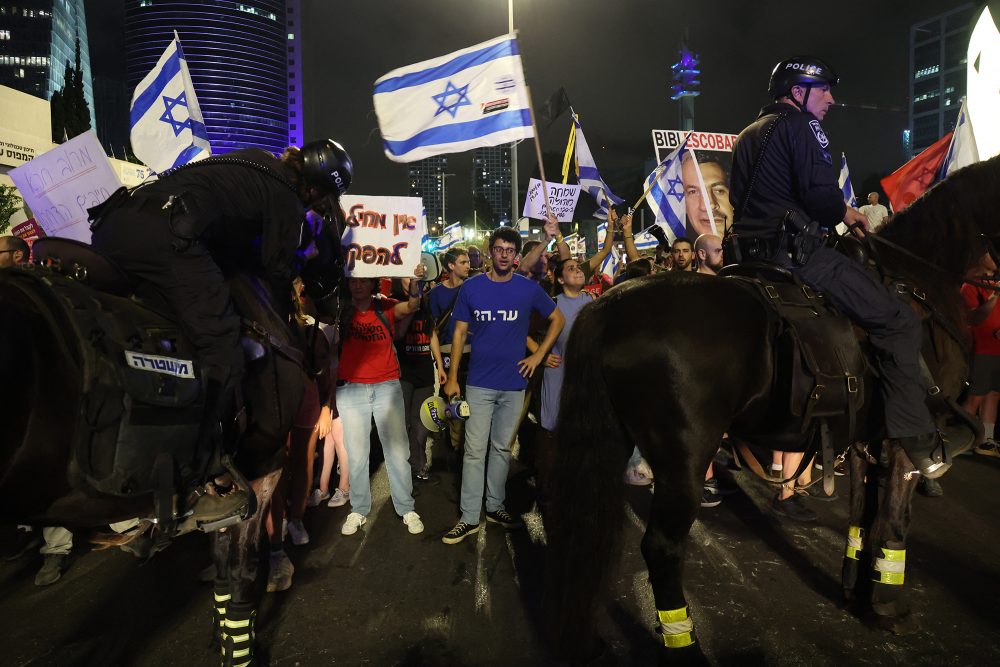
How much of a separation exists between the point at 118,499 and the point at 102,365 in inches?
22.9

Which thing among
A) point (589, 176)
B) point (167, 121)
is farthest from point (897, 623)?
point (589, 176)

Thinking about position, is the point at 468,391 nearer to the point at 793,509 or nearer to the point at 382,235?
the point at 382,235

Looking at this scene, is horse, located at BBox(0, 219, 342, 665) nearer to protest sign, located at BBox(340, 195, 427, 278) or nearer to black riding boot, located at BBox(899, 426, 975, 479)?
protest sign, located at BBox(340, 195, 427, 278)

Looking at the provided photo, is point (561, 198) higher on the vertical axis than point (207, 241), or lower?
higher

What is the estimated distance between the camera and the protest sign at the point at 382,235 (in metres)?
6.04

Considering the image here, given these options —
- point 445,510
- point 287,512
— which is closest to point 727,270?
point 445,510

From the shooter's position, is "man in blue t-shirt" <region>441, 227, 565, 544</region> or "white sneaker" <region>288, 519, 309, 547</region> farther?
"man in blue t-shirt" <region>441, 227, 565, 544</region>

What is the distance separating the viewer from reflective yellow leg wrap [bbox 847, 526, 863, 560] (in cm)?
407

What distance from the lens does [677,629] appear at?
10.5 ft

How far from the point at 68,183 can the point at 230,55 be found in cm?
14179

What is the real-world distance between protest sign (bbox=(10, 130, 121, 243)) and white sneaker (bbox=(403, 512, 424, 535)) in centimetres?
478

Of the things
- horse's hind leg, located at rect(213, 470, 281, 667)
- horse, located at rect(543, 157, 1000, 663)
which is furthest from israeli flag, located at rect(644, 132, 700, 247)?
horse's hind leg, located at rect(213, 470, 281, 667)

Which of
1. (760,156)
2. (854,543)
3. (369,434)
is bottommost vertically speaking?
(854,543)

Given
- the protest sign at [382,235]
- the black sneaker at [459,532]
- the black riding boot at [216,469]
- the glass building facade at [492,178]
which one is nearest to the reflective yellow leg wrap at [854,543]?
the black sneaker at [459,532]
